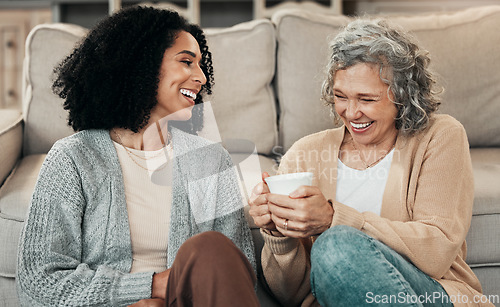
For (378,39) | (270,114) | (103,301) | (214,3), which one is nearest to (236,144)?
(270,114)

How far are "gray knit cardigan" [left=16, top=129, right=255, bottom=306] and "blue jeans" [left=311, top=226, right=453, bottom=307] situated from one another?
0.81ft

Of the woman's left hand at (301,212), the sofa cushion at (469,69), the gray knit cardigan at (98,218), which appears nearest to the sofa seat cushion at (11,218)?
the gray knit cardigan at (98,218)

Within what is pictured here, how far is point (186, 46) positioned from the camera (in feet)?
4.17

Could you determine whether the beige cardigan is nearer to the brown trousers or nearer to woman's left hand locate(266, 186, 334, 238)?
woman's left hand locate(266, 186, 334, 238)

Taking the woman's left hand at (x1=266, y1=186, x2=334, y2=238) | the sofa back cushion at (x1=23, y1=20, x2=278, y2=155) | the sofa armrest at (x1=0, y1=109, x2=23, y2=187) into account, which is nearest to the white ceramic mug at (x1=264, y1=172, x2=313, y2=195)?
the woman's left hand at (x1=266, y1=186, x2=334, y2=238)

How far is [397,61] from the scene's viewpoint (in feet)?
4.03

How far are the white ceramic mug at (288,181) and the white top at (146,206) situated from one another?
1.02 feet

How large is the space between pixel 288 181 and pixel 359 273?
0.22 metres

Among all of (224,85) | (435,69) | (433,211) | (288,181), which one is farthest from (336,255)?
(435,69)

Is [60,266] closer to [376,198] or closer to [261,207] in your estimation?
[261,207]

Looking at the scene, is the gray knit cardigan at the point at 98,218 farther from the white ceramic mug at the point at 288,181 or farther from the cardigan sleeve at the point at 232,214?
the white ceramic mug at the point at 288,181

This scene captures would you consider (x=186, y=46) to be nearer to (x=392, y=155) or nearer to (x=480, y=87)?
(x=392, y=155)

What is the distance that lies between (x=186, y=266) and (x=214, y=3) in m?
3.50

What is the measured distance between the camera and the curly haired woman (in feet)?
3.46
